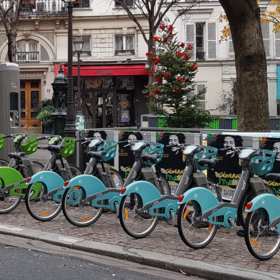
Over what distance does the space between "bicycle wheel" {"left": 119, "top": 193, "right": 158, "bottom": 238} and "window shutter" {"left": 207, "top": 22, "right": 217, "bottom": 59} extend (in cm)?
2375

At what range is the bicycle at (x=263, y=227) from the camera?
5461 mm

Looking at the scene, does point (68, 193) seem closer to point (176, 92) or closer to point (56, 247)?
point (56, 247)

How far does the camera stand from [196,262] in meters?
5.38

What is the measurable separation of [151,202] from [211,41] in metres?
24.0

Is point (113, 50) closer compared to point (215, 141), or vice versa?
point (215, 141)

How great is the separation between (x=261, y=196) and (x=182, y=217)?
0.88m

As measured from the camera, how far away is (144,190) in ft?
21.2

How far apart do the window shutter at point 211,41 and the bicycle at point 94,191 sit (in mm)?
22986

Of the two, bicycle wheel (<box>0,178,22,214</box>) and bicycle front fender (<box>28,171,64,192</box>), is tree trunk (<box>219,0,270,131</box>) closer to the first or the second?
bicycle front fender (<box>28,171,64,192</box>)

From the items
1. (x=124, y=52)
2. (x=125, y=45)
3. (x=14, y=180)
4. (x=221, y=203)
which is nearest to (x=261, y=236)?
(x=221, y=203)

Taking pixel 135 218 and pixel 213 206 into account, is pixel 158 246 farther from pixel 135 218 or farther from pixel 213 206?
pixel 213 206

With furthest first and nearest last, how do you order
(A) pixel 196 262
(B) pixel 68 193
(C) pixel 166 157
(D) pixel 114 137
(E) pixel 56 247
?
(D) pixel 114 137, (C) pixel 166 157, (B) pixel 68 193, (E) pixel 56 247, (A) pixel 196 262

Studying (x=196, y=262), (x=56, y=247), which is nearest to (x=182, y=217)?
(x=196, y=262)

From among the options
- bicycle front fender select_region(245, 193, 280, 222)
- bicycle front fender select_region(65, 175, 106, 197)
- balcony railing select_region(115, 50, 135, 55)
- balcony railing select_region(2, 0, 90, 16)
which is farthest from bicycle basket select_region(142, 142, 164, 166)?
balcony railing select_region(2, 0, 90, 16)
